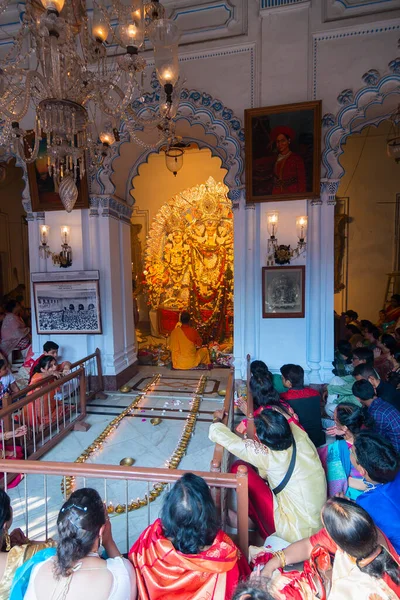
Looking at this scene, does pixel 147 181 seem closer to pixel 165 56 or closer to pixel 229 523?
pixel 165 56

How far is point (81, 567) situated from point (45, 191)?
210 inches

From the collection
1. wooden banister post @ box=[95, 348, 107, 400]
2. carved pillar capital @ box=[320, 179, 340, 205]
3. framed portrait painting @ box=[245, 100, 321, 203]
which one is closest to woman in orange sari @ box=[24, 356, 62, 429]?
wooden banister post @ box=[95, 348, 107, 400]

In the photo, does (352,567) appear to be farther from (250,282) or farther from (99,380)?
(99,380)

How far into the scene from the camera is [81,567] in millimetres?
1303

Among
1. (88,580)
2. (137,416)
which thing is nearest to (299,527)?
(88,580)

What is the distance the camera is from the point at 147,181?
1020 centimetres

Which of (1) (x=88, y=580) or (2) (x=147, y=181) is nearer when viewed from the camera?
(1) (x=88, y=580)

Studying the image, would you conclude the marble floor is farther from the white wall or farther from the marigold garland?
the white wall

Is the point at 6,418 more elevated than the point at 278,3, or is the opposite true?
the point at 278,3

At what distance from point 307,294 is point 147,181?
23.2 feet

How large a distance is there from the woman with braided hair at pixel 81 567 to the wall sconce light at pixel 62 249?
470 cm

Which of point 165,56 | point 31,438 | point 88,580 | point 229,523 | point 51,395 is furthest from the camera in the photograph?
point 51,395

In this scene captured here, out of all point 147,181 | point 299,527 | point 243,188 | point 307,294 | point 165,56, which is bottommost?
point 299,527

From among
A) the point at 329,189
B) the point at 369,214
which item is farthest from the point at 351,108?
the point at 369,214
